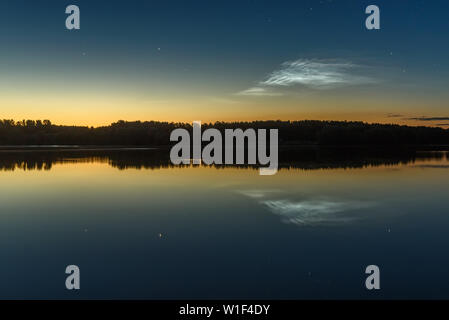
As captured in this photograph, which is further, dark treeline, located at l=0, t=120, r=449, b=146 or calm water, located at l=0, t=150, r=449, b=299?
dark treeline, located at l=0, t=120, r=449, b=146

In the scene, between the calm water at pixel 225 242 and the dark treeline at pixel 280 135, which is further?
the dark treeline at pixel 280 135

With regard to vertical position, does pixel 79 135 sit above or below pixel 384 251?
above

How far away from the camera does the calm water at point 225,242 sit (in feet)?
21.8

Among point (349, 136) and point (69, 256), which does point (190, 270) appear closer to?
point (69, 256)

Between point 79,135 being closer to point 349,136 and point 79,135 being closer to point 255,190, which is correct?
point 349,136

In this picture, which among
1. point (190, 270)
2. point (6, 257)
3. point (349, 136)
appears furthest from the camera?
point (349, 136)

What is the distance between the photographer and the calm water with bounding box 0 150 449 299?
261 inches

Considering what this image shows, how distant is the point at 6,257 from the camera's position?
26.9 feet

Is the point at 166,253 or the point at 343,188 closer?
the point at 166,253

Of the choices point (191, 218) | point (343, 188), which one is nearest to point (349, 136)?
point (343, 188)

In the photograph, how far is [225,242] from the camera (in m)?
9.20
